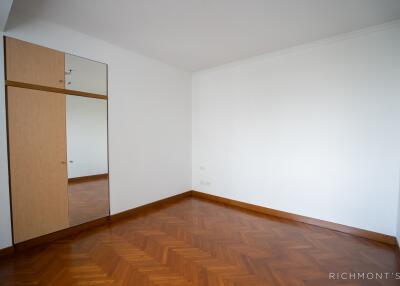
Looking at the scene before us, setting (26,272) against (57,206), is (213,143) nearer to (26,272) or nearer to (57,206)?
(57,206)

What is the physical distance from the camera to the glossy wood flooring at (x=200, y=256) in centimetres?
193

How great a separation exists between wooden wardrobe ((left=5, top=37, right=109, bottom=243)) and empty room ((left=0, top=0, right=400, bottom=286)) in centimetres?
1

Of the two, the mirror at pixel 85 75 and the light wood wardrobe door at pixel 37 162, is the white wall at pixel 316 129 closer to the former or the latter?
the mirror at pixel 85 75

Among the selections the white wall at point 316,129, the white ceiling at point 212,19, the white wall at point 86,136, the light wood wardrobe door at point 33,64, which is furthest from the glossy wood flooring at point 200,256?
the white ceiling at point 212,19

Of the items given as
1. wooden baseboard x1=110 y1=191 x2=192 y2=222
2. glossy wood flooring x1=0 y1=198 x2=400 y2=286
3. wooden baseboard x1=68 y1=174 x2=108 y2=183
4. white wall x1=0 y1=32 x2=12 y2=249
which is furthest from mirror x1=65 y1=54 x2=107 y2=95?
glossy wood flooring x1=0 y1=198 x2=400 y2=286

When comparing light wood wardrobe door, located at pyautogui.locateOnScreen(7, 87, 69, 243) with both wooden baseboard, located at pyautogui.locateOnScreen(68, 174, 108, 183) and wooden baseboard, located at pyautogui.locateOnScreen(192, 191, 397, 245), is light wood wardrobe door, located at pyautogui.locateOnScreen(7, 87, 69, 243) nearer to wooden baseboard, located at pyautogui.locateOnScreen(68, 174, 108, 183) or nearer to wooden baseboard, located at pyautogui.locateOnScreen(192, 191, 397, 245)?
wooden baseboard, located at pyautogui.locateOnScreen(68, 174, 108, 183)

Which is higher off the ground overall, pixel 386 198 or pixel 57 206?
pixel 386 198

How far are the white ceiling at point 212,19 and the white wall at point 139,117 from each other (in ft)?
0.70

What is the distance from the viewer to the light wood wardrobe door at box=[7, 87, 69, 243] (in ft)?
7.59

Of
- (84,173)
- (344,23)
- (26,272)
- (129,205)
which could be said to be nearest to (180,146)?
(129,205)

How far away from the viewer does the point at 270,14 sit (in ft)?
7.62

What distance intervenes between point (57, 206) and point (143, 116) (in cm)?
190

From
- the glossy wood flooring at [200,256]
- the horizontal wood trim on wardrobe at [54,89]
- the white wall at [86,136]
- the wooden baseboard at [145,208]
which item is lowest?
the glossy wood flooring at [200,256]

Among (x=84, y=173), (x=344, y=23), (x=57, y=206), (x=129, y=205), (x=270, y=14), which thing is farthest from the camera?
(x=129, y=205)
